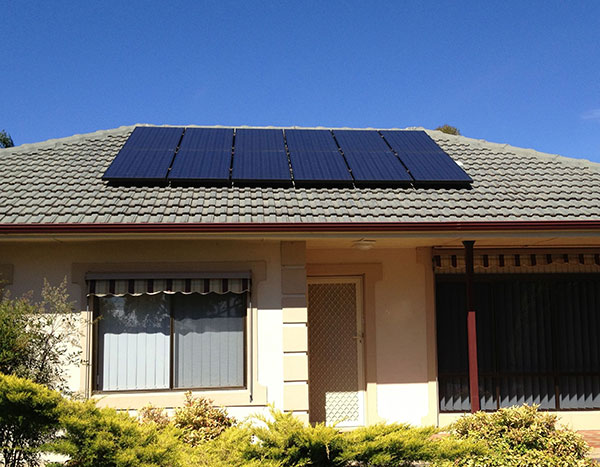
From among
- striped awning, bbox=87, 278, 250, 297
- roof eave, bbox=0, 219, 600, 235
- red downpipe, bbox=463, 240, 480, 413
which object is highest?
roof eave, bbox=0, 219, 600, 235

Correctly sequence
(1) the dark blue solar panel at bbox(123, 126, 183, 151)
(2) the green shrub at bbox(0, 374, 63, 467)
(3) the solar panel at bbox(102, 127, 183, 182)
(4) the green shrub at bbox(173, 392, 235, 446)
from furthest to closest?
(1) the dark blue solar panel at bbox(123, 126, 183, 151), (3) the solar panel at bbox(102, 127, 183, 182), (4) the green shrub at bbox(173, 392, 235, 446), (2) the green shrub at bbox(0, 374, 63, 467)

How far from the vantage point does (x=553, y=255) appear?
10414mm

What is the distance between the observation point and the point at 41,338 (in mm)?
7312

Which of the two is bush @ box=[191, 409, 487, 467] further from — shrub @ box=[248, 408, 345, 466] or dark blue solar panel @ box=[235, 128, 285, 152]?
dark blue solar panel @ box=[235, 128, 285, 152]

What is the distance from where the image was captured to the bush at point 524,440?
6.31 meters

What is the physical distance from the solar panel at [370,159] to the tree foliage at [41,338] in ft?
16.3

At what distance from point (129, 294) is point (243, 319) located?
1.71 metres

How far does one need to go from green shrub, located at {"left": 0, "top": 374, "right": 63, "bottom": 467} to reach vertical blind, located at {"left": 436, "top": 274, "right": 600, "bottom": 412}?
6737 mm

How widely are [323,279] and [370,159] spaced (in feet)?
7.99

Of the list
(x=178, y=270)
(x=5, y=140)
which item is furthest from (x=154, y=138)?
(x=5, y=140)

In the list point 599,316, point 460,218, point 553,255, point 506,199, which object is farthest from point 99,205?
point 599,316

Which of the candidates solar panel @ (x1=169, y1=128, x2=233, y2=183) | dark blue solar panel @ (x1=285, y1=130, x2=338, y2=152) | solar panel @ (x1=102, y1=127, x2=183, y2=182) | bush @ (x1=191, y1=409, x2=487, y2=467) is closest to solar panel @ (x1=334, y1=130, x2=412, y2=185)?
dark blue solar panel @ (x1=285, y1=130, x2=338, y2=152)

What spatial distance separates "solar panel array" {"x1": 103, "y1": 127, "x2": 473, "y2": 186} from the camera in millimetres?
9836

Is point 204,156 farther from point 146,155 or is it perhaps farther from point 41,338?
point 41,338
